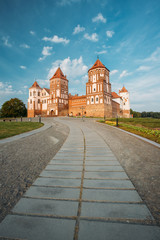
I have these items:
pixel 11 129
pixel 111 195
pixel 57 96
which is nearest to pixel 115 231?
pixel 111 195

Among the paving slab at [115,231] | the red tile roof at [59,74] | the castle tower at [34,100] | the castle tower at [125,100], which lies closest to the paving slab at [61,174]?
the paving slab at [115,231]

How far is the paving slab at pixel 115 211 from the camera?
1.61m

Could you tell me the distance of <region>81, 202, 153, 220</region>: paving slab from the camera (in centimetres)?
161

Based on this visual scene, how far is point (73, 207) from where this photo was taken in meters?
1.79

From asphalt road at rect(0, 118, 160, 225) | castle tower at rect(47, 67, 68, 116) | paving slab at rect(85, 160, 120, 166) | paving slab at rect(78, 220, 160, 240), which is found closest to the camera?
paving slab at rect(78, 220, 160, 240)

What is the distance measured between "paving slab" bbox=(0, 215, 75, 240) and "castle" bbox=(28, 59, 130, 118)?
34.7m

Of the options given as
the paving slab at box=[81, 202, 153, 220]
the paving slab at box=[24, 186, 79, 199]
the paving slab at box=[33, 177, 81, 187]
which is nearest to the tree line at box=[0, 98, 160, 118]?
the paving slab at box=[33, 177, 81, 187]

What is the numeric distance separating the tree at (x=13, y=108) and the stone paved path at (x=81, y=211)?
52.5m

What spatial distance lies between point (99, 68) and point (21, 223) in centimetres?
4241

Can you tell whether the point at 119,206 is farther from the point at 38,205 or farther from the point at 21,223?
the point at 21,223

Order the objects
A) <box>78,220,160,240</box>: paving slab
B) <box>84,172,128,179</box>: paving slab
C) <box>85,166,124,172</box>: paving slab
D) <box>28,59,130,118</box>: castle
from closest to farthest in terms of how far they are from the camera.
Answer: <box>78,220,160,240</box>: paving slab → <box>84,172,128,179</box>: paving slab → <box>85,166,124,172</box>: paving slab → <box>28,59,130,118</box>: castle

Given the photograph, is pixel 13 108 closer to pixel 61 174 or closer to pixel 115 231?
pixel 61 174

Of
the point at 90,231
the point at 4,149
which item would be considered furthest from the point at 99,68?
the point at 90,231

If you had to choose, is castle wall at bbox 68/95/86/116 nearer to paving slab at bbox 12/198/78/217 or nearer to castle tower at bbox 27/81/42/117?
castle tower at bbox 27/81/42/117
